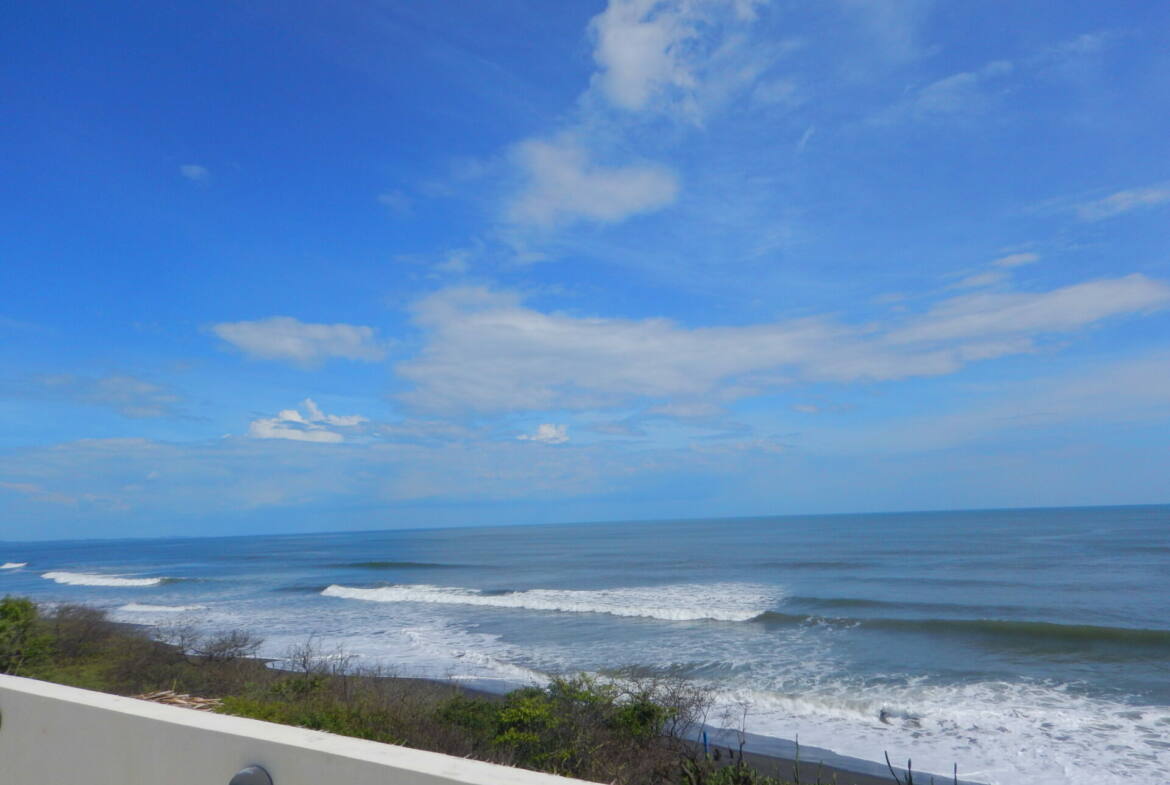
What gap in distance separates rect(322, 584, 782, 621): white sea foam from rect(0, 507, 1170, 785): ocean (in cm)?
16

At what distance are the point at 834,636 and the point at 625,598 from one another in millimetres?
10199

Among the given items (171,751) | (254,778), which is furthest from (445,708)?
(254,778)

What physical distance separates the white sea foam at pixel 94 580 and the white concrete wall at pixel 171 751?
142ft

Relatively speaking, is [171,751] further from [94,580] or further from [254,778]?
[94,580]

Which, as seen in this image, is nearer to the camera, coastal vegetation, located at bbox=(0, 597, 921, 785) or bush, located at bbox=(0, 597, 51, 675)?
coastal vegetation, located at bbox=(0, 597, 921, 785)

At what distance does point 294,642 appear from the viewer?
19.3 metres

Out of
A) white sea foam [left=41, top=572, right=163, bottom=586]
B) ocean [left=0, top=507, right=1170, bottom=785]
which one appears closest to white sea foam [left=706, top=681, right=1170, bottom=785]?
ocean [left=0, top=507, right=1170, bottom=785]

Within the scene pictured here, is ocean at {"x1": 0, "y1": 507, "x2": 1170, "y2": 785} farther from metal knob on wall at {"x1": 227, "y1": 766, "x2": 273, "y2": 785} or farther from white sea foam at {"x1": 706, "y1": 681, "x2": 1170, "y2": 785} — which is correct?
metal knob on wall at {"x1": 227, "y1": 766, "x2": 273, "y2": 785}

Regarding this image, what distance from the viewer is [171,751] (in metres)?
2.81

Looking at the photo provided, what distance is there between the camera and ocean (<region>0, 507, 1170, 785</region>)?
36.7 ft

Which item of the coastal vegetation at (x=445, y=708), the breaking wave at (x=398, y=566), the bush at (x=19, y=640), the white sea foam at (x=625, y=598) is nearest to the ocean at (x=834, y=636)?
the white sea foam at (x=625, y=598)

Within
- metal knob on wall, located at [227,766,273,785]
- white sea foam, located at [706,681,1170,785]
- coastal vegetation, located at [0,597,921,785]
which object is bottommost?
white sea foam, located at [706,681,1170,785]

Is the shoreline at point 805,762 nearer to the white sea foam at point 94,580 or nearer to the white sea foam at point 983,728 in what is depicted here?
the white sea foam at point 983,728

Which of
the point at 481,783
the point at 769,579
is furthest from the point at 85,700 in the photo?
the point at 769,579
